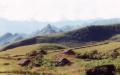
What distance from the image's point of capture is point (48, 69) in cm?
11400

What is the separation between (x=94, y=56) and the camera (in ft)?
461

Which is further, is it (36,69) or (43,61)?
(43,61)

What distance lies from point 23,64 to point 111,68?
38.1 metres

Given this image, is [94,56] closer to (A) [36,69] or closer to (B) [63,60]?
(B) [63,60]

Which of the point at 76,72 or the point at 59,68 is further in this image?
the point at 59,68

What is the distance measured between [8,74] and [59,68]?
24.4 m

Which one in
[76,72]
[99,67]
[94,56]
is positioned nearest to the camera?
[99,67]

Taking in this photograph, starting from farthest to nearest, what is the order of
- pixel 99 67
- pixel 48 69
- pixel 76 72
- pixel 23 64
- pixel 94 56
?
pixel 94 56 < pixel 23 64 < pixel 48 69 < pixel 76 72 < pixel 99 67

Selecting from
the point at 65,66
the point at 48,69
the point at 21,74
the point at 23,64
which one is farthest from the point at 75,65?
the point at 21,74

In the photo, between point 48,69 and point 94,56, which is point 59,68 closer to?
point 48,69

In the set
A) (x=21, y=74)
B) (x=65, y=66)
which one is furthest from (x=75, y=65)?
(x=21, y=74)

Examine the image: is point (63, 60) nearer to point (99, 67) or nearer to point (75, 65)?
point (75, 65)

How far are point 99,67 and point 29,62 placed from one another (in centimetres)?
3648

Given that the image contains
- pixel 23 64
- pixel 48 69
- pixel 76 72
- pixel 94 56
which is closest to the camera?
pixel 76 72
